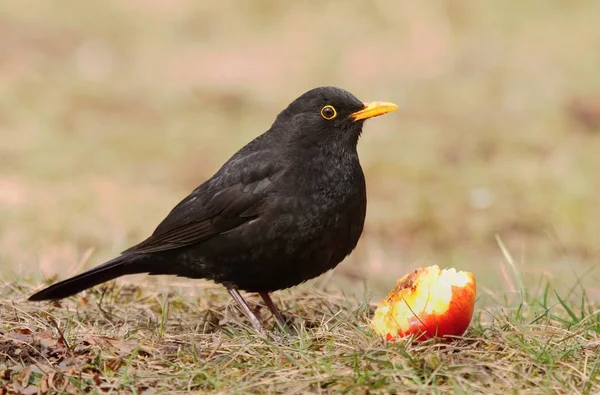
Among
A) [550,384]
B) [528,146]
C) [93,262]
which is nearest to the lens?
[550,384]

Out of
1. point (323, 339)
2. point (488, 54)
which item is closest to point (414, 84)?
point (488, 54)

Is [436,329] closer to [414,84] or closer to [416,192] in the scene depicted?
[416,192]

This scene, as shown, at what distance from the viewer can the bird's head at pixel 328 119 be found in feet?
17.4

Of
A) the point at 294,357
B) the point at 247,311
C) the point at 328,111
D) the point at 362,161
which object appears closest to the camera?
the point at 294,357

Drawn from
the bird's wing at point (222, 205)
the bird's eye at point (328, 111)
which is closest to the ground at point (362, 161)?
the bird's wing at point (222, 205)

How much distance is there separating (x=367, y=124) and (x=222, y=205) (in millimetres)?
6917

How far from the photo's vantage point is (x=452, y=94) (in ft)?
43.8

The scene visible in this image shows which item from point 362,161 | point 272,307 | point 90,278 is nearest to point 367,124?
point 362,161

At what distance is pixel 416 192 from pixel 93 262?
4.02 meters

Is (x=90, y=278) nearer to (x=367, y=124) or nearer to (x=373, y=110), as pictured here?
(x=373, y=110)

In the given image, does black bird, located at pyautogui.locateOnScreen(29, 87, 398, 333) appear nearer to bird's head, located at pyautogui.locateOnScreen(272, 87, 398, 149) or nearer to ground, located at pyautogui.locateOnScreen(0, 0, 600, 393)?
bird's head, located at pyautogui.locateOnScreen(272, 87, 398, 149)

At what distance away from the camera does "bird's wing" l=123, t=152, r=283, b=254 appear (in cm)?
509

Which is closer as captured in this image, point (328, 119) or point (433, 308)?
point (433, 308)

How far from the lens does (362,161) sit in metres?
10.9
